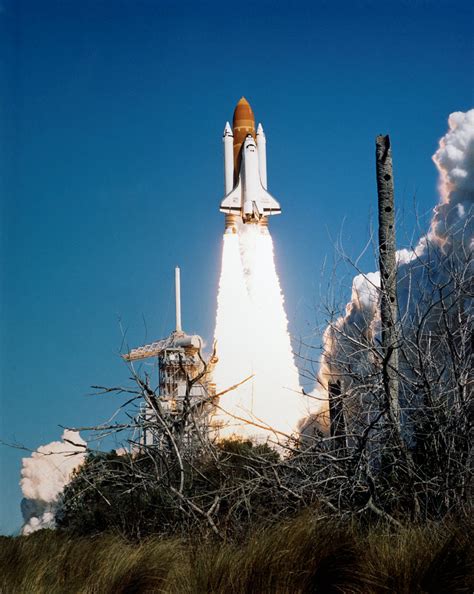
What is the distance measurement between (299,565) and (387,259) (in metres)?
4.74

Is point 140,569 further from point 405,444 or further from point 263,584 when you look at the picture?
point 405,444

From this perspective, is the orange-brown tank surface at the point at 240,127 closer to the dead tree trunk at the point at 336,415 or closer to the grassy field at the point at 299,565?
the dead tree trunk at the point at 336,415

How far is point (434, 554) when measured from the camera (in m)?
6.70

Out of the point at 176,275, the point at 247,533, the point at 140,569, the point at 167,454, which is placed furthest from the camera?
the point at 176,275

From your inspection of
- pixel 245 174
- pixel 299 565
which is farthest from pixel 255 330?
pixel 299 565

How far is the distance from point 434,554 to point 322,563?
871 mm

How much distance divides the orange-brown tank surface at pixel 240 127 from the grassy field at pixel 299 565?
3912cm

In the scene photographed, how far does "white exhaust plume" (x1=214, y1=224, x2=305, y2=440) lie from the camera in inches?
1575

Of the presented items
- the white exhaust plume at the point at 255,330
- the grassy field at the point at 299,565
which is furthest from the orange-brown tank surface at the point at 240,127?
the grassy field at the point at 299,565

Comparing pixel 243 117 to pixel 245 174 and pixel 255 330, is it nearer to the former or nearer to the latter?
pixel 245 174

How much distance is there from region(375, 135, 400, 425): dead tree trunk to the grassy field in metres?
2.13

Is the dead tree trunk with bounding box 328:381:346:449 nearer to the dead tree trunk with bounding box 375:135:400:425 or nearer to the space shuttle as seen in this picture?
the dead tree trunk with bounding box 375:135:400:425

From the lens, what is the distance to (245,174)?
45344 millimetres

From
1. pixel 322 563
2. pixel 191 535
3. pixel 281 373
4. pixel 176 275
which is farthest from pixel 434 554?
pixel 176 275
